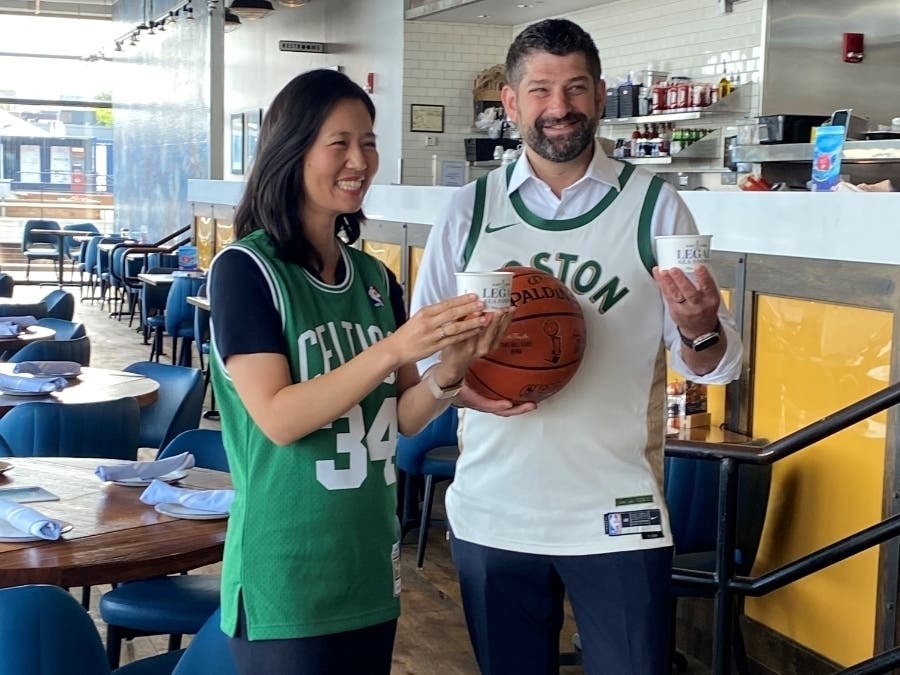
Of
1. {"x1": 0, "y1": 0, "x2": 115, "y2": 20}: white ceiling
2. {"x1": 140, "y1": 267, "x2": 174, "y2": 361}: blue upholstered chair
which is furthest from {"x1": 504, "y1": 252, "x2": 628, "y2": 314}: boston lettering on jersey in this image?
{"x1": 0, "y1": 0, "x2": 115, "y2": 20}: white ceiling

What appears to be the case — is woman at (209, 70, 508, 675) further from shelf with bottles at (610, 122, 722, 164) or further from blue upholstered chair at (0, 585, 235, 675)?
shelf with bottles at (610, 122, 722, 164)

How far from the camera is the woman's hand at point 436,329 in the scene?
1666 millimetres

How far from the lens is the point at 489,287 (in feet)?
5.67

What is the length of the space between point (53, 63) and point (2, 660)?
20.0 meters

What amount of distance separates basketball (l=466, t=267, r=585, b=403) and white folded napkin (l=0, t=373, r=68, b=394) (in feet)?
8.38

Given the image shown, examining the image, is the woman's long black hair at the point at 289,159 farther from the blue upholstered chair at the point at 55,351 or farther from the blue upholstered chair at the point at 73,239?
the blue upholstered chair at the point at 73,239

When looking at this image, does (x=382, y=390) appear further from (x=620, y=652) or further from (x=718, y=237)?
(x=718, y=237)

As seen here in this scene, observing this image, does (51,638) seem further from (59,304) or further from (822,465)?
(59,304)

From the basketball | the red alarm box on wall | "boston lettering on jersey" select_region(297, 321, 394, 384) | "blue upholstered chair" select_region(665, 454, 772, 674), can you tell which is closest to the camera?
"boston lettering on jersey" select_region(297, 321, 394, 384)

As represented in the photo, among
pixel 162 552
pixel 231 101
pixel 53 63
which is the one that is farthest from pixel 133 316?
pixel 162 552

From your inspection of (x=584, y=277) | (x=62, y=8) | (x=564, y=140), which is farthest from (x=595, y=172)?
(x=62, y=8)

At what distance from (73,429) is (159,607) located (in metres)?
1.15

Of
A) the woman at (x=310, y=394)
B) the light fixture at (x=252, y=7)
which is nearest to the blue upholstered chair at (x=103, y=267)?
the light fixture at (x=252, y=7)

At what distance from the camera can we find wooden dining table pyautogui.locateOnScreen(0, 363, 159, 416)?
4.12 meters
